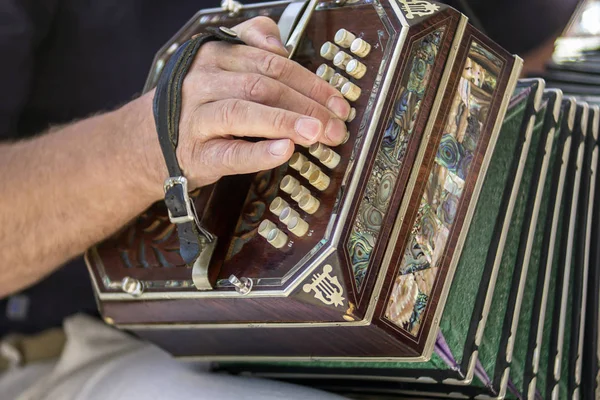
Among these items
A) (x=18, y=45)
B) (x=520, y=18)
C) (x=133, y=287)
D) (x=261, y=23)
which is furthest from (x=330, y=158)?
(x=18, y=45)

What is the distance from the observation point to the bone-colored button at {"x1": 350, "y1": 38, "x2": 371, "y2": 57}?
807 millimetres

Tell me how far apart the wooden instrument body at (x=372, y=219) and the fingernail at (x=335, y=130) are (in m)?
0.01

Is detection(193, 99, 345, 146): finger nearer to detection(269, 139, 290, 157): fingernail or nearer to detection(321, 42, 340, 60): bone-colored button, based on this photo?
detection(269, 139, 290, 157): fingernail

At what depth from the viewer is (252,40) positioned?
0.86 m

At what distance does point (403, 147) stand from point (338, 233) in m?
0.15

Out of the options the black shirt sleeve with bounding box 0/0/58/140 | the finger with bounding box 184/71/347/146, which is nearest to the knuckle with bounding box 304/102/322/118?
the finger with bounding box 184/71/347/146

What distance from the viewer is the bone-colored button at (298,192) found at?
77cm

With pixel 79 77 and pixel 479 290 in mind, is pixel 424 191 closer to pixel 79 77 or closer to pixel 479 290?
pixel 479 290

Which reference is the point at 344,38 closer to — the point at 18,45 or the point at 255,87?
the point at 255,87

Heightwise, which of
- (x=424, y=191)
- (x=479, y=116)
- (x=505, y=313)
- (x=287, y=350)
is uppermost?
(x=479, y=116)

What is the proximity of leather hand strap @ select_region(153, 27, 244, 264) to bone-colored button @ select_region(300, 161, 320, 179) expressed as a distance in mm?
154

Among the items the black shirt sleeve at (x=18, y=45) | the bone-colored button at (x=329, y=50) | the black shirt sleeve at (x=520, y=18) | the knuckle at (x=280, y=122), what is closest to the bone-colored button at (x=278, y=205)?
the knuckle at (x=280, y=122)

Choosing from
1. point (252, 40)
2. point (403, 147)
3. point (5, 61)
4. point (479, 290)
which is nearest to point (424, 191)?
point (403, 147)

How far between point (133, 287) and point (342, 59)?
0.44m
